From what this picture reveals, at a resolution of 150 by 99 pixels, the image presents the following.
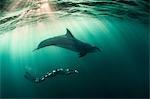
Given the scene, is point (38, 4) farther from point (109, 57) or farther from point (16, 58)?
point (16, 58)

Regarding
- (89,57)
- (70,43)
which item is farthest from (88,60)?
(70,43)

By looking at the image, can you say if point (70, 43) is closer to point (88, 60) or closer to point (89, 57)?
point (88, 60)

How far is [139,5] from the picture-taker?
10055 mm

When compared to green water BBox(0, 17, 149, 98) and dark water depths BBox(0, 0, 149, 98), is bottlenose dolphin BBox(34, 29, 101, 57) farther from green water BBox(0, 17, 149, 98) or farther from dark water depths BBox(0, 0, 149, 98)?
green water BBox(0, 17, 149, 98)

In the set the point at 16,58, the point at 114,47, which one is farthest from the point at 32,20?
the point at 16,58

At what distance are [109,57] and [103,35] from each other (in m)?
2.09

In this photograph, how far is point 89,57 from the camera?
23016 millimetres

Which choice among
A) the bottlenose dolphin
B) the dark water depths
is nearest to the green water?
the dark water depths

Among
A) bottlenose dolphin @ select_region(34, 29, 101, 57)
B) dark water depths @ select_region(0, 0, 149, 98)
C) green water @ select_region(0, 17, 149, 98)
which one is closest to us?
bottlenose dolphin @ select_region(34, 29, 101, 57)

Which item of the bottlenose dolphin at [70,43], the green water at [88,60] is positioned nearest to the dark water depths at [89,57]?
the green water at [88,60]

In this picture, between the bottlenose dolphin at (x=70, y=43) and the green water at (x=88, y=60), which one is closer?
the bottlenose dolphin at (x=70, y=43)

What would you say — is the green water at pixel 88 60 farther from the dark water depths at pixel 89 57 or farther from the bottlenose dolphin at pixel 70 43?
the bottlenose dolphin at pixel 70 43

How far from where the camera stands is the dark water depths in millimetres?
11438

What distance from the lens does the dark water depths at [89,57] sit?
1144cm
